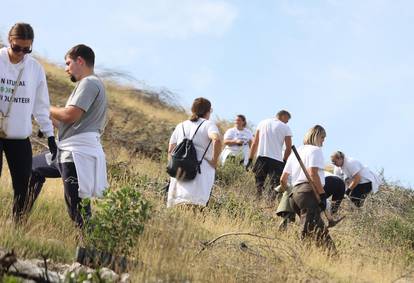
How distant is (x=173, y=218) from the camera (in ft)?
22.1

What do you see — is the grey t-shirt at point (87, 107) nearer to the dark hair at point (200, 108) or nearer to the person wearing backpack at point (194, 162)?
the person wearing backpack at point (194, 162)

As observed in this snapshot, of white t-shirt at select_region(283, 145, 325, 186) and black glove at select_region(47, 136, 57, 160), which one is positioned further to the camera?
white t-shirt at select_region(283, 145, 325, 186)

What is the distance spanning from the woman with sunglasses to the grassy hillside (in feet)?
1.52

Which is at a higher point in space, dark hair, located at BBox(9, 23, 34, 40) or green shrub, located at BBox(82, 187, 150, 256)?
dark hair, located at BBox(9, 23, 34, 40)

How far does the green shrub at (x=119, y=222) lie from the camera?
6.61 meters

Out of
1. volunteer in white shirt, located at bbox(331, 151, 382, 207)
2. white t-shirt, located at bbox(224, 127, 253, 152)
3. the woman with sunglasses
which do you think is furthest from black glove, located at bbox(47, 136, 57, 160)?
white t-shirt, located at bbox(224, 127, 253, 152)

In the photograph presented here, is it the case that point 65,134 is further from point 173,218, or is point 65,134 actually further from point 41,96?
point 173,218

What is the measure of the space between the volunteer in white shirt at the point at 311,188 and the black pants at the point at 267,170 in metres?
3.20

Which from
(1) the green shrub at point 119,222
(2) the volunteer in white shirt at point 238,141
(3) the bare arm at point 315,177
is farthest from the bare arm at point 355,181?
(1) the green shrub at point 119,222

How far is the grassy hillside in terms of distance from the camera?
21.1ft

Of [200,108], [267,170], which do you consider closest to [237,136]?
[267,170]

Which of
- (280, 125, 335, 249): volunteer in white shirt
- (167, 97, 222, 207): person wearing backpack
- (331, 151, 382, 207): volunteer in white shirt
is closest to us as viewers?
(167, 97, 222, 207): person wearing backpack

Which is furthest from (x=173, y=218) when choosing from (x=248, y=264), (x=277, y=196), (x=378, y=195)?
(x=378, y=195)

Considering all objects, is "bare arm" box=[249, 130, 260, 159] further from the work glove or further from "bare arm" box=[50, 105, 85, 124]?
"bare arm" box=[50, 105, 85, 124]
